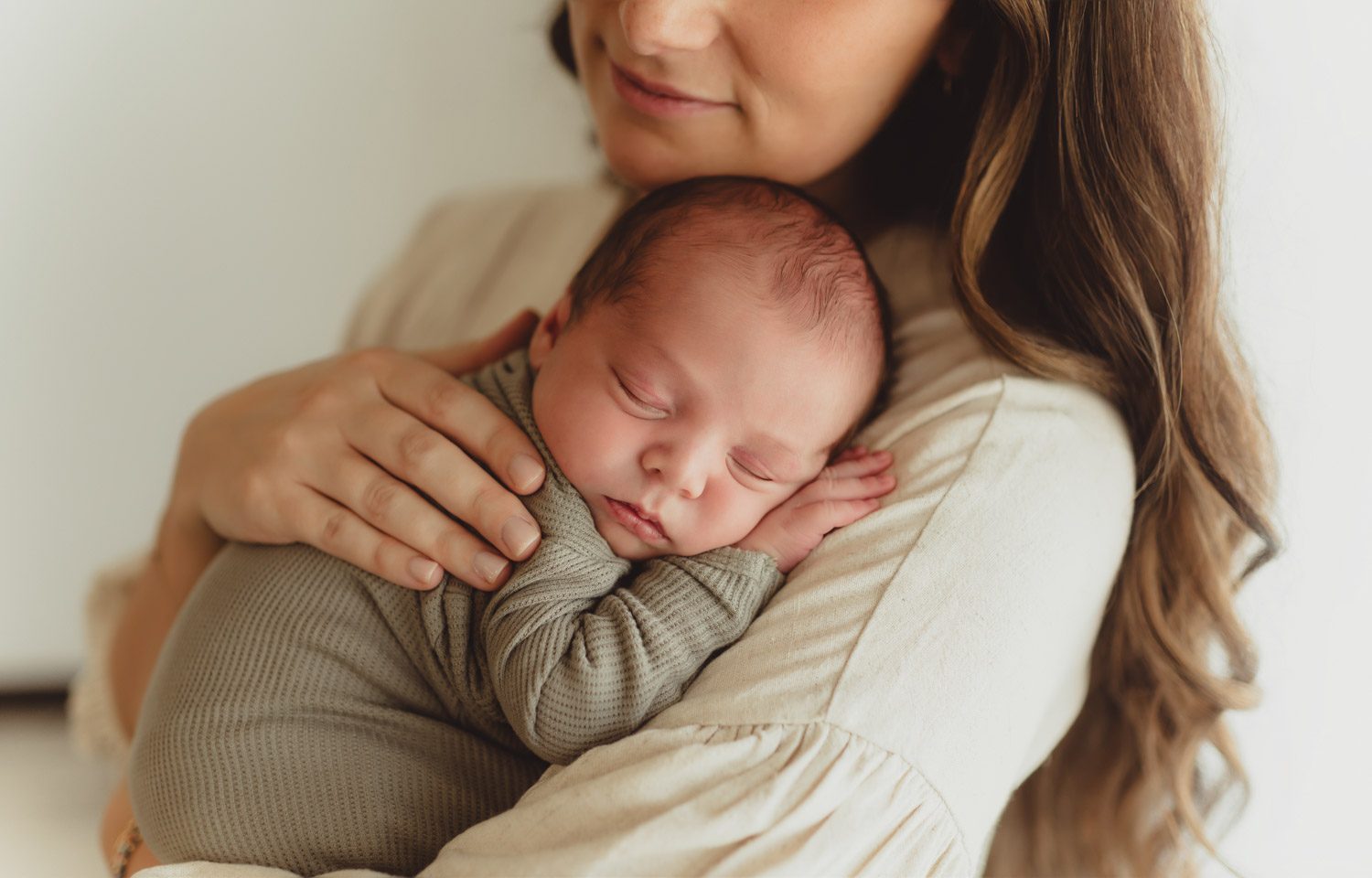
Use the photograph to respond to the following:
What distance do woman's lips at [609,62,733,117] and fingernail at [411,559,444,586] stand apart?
534mm

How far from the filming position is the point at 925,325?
1275 millimetres

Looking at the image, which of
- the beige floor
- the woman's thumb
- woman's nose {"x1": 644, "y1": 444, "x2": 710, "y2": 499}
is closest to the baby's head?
woman's nose {"x1": 644, "y1": 444, "x2": 710, "y2": 499}

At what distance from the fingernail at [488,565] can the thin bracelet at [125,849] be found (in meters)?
0.52

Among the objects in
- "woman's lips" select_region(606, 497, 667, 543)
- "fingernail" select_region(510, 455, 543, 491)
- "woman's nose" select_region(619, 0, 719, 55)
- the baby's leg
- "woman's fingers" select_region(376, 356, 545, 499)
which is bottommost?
the baby's leg

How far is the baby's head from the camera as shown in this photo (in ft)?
3.55

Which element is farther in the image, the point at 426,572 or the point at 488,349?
the point at 488,349

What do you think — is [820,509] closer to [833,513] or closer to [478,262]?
[833,513]

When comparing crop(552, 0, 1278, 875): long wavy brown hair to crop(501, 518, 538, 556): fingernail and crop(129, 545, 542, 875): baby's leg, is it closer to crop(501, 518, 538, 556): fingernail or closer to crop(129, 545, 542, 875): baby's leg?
crop(501, 518, 538, 556): fingernail

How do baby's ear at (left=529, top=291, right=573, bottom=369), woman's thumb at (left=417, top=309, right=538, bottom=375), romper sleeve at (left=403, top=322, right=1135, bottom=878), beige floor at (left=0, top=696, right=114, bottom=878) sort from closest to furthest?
romper sleeve at (left=403, top=322, right=1135, bottom=878) < baby's ear at (left=529, top=291, right=573, bottom=369) < woman's thumb at (left=417, top=309, right=538, bottom=375) < beige floor at (left=0, top=696, right=114, bottom=878)

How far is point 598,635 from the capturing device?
3.26 ft

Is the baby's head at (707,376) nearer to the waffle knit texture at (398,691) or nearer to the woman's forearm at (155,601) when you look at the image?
the waffle knit texture at (398,691)

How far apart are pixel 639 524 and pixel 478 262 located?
93 cm

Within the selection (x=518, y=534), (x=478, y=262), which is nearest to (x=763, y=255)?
(x=518, y=534)

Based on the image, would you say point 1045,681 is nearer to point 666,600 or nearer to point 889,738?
point 889,738
